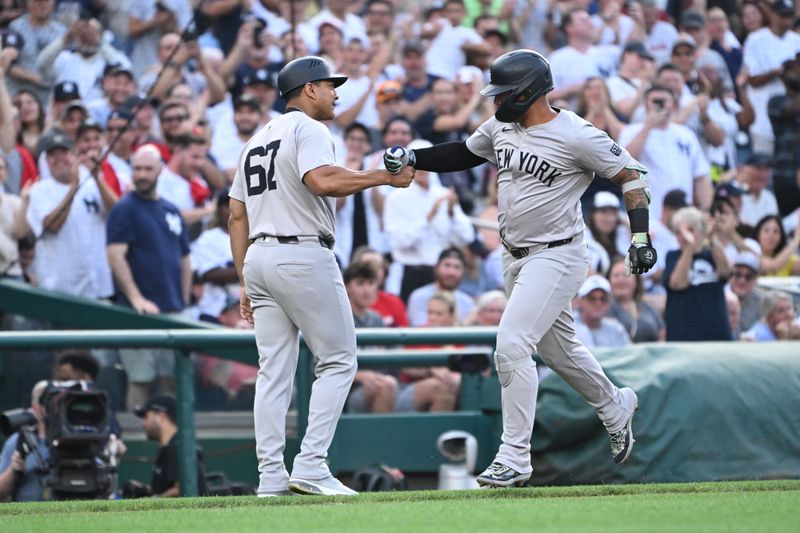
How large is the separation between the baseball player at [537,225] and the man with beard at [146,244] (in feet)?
12.7

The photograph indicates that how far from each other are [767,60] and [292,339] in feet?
33.7

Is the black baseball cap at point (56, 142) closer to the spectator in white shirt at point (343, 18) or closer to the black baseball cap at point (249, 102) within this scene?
the black baseball cap at point (249, 102)

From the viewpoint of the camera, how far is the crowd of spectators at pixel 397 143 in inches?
408

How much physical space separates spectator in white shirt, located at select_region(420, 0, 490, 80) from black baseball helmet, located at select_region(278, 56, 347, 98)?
24.1 ft

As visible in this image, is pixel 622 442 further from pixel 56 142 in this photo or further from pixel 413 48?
pixel 413 48

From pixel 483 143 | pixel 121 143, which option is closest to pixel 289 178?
pixel 483 143

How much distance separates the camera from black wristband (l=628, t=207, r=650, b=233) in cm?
666

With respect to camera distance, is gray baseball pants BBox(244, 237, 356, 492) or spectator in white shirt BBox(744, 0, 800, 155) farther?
spectator in white shirt BBox(744, 0, 800, 155)

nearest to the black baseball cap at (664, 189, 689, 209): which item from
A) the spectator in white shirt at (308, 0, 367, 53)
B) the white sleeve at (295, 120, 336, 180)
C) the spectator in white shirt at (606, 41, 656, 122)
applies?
the spectator in white shirt at (606, 41, 656, 122)

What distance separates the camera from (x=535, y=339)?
6.65 m

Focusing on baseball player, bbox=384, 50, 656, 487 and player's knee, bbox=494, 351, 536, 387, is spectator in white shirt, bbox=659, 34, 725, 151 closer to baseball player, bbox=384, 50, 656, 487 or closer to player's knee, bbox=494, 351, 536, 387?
baseball player, bbox=384, 50, 656, 487

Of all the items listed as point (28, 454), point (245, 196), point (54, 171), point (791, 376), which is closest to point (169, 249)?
point (54, 171)

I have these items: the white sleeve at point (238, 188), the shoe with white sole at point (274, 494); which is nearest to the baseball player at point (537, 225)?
the white sleeve at point (238, 188)

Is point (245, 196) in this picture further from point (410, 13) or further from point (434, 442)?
point (410, 13)
